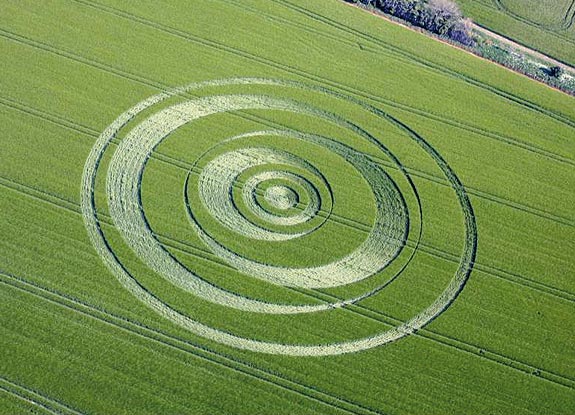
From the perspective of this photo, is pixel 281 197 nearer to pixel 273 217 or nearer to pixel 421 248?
pixel 273 217

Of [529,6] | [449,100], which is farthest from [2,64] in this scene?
[529,6]

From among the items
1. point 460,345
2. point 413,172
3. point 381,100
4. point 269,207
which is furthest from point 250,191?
point 460,345

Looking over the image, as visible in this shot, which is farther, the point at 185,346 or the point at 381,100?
the point at 381,100

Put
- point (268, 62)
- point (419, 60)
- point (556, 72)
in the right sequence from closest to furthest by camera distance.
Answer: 1. point (268, 62)
2. point (419, 60)
3. point (556, 72)

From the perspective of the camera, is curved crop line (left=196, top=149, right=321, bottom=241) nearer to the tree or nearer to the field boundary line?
the field boundary line

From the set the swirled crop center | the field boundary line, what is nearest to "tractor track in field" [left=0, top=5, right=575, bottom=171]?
the swirled crop center

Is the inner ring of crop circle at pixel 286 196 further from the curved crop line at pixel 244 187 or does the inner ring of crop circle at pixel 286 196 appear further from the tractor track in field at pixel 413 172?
the tractor track in field at pixel 413 172

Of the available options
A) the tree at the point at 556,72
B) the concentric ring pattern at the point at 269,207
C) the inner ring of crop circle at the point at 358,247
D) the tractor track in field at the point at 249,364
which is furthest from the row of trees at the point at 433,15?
the tractor track in field at the point at 249,364
